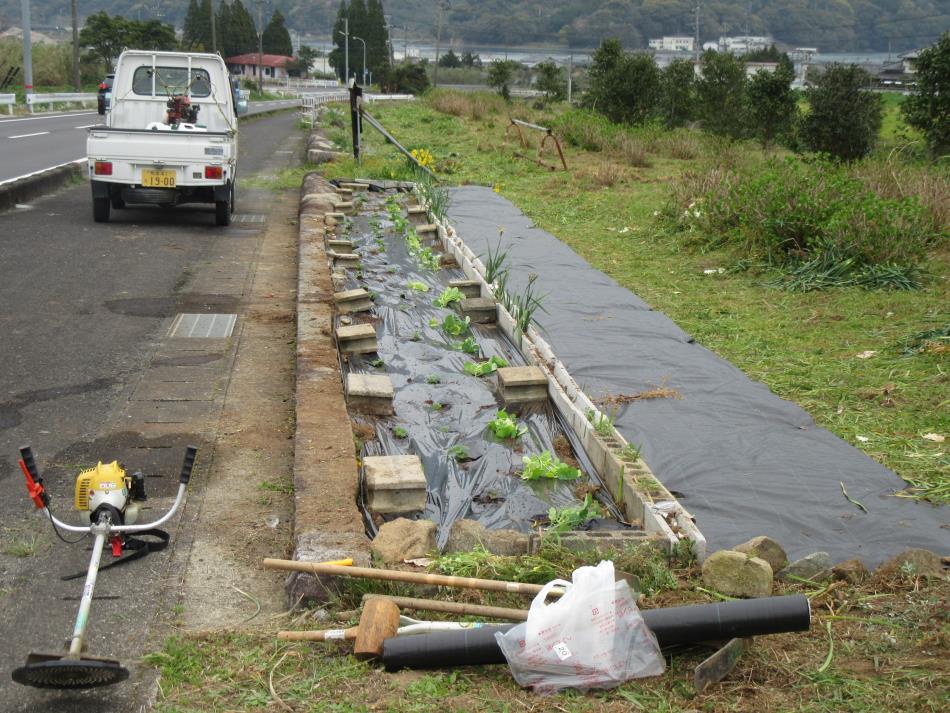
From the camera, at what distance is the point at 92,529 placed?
3533 mm

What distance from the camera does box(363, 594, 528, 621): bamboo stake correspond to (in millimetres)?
3359

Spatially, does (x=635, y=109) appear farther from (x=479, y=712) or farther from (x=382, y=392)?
(x=479, y=712)

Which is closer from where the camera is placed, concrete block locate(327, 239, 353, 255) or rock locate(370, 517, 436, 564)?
rock locate(370, 517, 436, 564)

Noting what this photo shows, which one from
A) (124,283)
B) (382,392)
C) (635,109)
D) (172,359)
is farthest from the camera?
(635,109)

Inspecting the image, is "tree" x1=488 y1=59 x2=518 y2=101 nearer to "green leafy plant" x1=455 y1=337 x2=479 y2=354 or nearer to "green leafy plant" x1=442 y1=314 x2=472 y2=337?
"green leafy plant" x1=442 y1=314 x2=472 y2=337

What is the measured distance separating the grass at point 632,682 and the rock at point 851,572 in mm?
166

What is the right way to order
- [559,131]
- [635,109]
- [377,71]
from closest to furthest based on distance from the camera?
[559,131], [635,109], [377,71]

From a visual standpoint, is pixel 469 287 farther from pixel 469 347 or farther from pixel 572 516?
pixel 572 516

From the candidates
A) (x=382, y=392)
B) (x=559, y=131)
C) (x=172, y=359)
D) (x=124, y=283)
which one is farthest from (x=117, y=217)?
(x=559, y=131)

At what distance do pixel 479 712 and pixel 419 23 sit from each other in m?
190

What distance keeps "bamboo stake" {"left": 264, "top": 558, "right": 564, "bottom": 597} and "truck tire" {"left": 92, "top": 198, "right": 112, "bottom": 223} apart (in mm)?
9138

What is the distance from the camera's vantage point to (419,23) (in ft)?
597

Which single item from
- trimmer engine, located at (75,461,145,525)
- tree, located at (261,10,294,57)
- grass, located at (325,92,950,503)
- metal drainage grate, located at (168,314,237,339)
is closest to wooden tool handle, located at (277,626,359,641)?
trimmer engine, located at (75,461,145,525)

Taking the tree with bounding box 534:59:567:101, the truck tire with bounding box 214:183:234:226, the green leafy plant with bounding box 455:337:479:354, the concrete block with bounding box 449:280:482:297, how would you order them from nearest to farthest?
1. the green leafy plant with bounding box 455:337:479:354
2. the concrete block with bounding box 449:280:482:297
3. the truck tire with bounding box 214:183:234:226
4. the tree with bounding box 534:59:567:101
